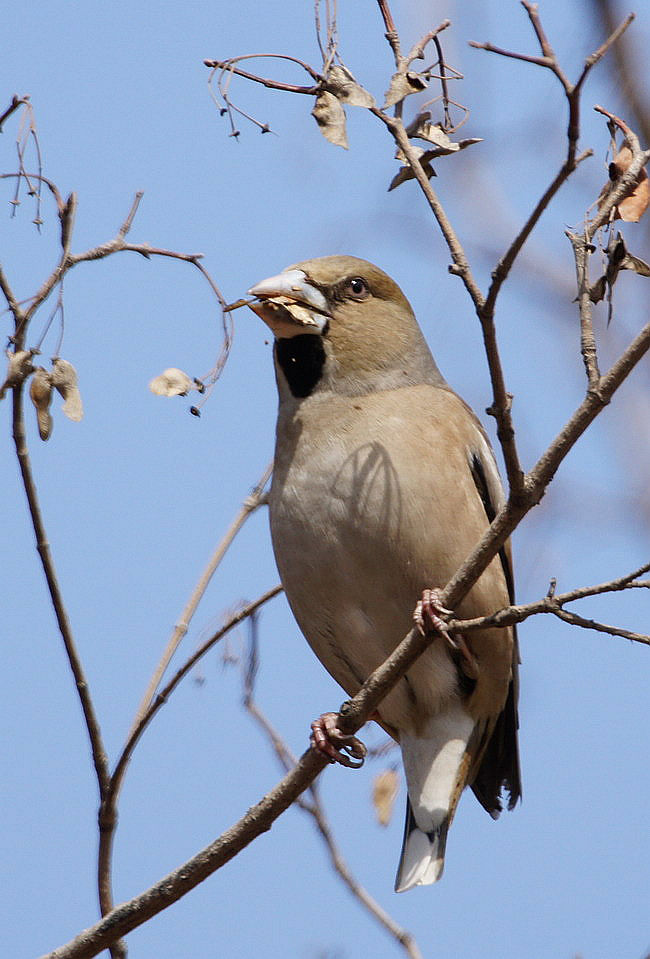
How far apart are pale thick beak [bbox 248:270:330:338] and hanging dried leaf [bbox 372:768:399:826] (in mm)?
1770

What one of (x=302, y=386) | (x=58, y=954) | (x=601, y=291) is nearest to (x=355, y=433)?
(x=302, y=386)

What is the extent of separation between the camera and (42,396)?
131 inches


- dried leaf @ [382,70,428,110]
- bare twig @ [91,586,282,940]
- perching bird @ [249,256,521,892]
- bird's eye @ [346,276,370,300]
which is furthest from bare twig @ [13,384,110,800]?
bird's eye @ [346,276,370,300]

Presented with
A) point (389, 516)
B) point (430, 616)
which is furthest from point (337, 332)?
point (430, 616)

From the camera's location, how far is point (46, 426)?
3330 millimetres

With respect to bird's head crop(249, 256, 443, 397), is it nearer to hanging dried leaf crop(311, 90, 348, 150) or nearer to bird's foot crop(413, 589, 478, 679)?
bird's foot crop(413, 589, 478, 679)

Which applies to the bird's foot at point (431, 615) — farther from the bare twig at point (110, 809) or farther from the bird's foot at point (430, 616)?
the bare twig at point (110, 809)

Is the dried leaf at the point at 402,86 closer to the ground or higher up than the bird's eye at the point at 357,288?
closer to the ground

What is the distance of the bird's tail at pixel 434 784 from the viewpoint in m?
4.55

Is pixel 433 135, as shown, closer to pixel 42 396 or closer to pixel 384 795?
pixel 42 396

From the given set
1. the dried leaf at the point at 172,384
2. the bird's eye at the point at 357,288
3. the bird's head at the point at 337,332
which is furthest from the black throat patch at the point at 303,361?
the dried leaf at the point at 172,384

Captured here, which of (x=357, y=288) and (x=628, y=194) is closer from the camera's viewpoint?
(x=628, y=194)

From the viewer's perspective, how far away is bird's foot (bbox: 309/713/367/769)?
12.2ft

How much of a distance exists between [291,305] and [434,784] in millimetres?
1909
